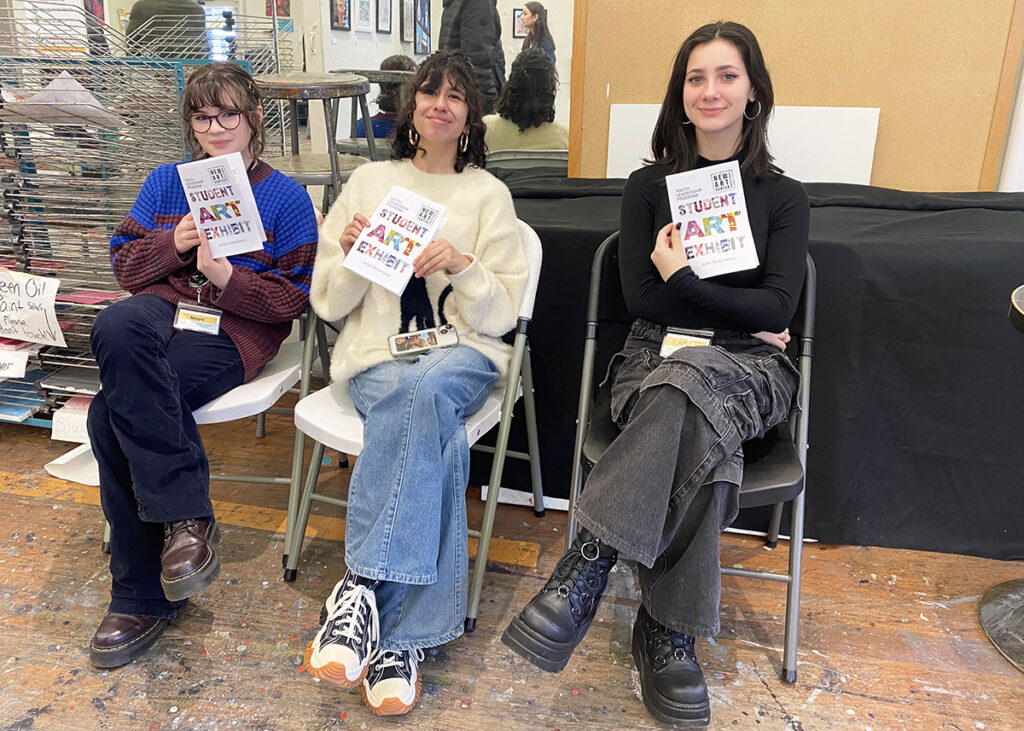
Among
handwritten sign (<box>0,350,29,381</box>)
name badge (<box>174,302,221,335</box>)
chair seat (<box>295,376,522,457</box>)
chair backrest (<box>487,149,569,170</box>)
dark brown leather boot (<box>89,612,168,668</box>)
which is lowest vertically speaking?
dark brown leather boot (<box>89,612,168,668</box>)

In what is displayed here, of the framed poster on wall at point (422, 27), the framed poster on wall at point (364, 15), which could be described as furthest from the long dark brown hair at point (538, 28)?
the framed poster on wall at point (364, 15)

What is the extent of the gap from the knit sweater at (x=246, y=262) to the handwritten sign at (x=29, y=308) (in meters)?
0.54

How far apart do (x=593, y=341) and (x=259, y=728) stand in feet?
3.73

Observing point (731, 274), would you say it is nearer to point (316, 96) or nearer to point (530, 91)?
point (316, 96)

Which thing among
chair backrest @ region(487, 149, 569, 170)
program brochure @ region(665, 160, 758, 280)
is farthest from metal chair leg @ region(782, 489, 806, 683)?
chair backrest @ region(487, 149, 569, 170)

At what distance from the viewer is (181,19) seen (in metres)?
2.97

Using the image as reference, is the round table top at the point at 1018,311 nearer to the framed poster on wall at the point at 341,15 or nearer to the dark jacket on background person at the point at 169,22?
the dark jacket on background person at the point at 169,22

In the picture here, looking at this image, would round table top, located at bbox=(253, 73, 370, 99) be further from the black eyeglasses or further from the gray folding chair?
the gray folding chair

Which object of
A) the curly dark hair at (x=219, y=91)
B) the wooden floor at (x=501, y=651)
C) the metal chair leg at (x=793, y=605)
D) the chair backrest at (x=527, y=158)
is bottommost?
the wooden floor at (x=501, y=651)

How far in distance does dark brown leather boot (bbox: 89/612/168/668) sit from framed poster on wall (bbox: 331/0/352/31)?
11.0 feet

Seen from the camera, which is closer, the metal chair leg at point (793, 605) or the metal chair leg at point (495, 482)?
the metal chair leg at point (793, 605)

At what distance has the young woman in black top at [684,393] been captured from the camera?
144cm

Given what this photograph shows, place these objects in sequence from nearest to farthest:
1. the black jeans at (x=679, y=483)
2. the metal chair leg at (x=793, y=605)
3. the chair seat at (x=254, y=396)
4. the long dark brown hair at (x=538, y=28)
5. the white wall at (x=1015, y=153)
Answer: the black jeans at (x=679, y=483) → the metal chair leg at (x=793, y=605) → the chair seat at (x=254, y=396) → the white wall at (x=1015, y=153) → the long dark brown hair at (x=538, y=28)

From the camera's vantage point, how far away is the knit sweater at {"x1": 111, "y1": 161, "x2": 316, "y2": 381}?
1.85m
